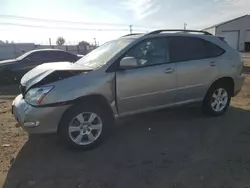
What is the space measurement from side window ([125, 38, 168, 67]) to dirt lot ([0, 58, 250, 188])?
1259 millimetres

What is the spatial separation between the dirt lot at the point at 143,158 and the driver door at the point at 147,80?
58 cm

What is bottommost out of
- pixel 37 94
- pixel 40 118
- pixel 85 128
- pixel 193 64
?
pixel 85 128

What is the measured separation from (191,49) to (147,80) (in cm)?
126

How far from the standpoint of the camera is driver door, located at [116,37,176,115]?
402 cm

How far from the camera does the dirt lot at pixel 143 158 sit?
3033mm

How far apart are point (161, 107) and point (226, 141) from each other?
1.19 metres

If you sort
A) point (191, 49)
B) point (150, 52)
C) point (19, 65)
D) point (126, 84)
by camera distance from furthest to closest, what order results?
point (19, 65) < point (191, 49) < point (150, 52) < point (126, 84)

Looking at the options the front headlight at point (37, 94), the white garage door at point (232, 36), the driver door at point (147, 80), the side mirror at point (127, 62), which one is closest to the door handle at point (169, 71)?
the driver door at point (147, 80)

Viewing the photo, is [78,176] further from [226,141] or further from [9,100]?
[9,100]

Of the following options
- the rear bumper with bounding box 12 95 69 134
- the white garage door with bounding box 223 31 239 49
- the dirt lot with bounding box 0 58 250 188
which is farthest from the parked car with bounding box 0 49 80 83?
the white garage door with bounding box 223 31 239 49

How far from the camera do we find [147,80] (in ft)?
13.8

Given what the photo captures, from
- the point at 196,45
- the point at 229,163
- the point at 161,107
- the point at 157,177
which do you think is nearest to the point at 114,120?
the point at 161,107

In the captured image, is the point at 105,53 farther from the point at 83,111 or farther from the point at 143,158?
the point at 143,158

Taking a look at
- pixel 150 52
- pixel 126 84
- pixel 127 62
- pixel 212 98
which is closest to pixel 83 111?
pixel 126 84
